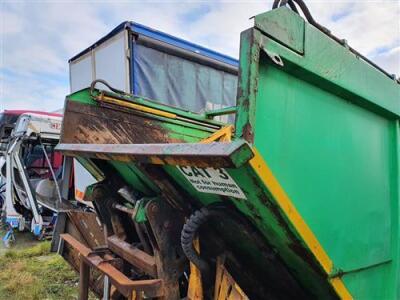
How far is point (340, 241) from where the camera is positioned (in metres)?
1.57

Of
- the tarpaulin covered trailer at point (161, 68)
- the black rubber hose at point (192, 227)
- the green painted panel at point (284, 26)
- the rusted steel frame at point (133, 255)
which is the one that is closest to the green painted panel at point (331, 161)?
the green painted panel at point (284, 26)

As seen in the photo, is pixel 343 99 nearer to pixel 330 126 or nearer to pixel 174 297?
pixel 330 126

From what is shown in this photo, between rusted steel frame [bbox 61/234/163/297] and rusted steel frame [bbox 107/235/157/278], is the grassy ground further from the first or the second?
rusted steel frame [bbox 61/234/163/297]

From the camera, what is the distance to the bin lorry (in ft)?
4.10

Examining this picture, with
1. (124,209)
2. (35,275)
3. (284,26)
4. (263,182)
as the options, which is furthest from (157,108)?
(35,275)

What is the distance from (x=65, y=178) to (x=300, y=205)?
2034mm

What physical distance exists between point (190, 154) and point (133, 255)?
995 millimetres

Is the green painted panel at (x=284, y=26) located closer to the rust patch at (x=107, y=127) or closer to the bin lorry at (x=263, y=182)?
the bin lorry at (x=263, y=182)

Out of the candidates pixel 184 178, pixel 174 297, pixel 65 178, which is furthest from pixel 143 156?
pixel 65 178

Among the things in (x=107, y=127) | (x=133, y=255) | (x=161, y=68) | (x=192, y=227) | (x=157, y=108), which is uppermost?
(x=161, y=68)

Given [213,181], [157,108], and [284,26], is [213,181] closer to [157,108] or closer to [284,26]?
[284,26]

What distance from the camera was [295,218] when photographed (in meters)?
1.32

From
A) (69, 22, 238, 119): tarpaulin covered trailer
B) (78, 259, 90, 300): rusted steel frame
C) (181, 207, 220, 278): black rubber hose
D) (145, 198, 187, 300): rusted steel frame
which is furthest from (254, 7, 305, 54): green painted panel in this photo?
(69, 22, 238, 119): tarpaulin covered trailer

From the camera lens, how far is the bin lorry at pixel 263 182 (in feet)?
4.10
